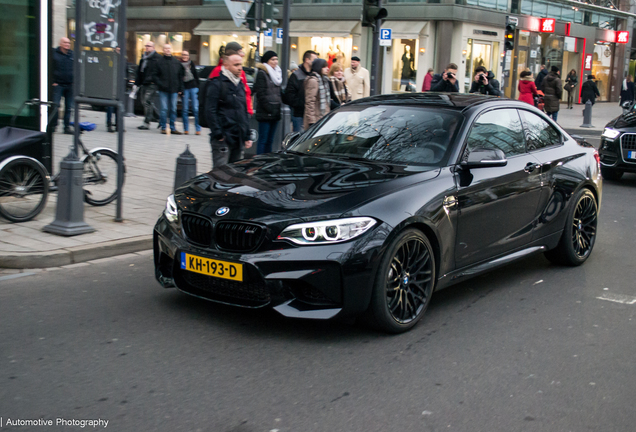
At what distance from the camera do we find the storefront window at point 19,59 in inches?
353

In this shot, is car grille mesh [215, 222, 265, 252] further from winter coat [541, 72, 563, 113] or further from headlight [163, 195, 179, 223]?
winter coat [541, 72, 563, 113]

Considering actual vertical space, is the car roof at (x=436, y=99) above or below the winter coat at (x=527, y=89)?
below

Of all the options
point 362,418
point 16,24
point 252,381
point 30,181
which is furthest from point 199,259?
point 16,24

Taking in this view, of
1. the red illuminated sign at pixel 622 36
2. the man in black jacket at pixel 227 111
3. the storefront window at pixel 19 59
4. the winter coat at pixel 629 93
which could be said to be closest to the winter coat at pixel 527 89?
the man in black jacket at pixel 227 111

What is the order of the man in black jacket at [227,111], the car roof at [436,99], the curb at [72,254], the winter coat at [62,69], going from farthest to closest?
1. the winter coat at [62,69]
2. the man in black jacket at [227,111]
3. the curb at [72,254]
4. the car roof at [436,99]

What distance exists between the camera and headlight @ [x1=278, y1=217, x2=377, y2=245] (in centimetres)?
443

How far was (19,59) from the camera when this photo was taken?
30.0 ft

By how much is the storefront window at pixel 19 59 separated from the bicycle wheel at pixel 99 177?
1.05m

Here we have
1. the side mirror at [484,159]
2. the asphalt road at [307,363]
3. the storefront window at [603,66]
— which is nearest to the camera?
the asphalt road at [307,363]

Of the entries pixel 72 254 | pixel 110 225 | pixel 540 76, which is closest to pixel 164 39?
pixel 540 76

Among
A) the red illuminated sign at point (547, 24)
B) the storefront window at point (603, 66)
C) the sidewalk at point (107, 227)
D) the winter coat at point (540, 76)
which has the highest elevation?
the red illuminated sign at point (547, 24)

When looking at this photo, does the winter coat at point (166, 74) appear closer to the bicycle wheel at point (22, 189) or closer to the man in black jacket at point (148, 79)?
the man in black jacket at point (148, 79)

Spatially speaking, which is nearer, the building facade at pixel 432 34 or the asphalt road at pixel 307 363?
the asphalt road at pixel 307 363

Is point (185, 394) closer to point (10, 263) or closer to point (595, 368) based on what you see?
point (595, 368)
